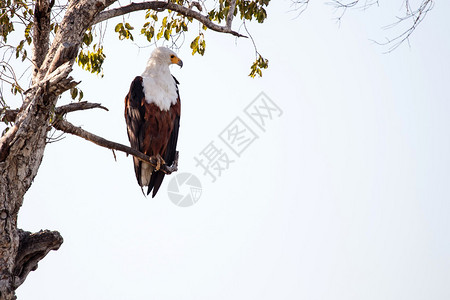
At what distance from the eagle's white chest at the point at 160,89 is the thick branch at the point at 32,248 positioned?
2104 millimetres

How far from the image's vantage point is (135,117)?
6039 millimetres

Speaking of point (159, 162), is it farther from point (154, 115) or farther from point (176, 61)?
point (176, 61)

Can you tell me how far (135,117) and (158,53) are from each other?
2.75 ft

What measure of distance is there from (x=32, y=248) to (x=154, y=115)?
7.25ft

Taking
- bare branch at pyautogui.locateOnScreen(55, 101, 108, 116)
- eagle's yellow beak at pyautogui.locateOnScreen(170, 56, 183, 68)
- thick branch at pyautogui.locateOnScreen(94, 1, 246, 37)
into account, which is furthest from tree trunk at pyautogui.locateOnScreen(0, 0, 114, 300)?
eagle's yellow beak at pyautogui.locateOnScreen(170, 56, 183, 68)

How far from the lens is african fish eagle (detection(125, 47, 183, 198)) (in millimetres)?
5996

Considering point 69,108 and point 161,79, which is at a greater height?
point 161,79

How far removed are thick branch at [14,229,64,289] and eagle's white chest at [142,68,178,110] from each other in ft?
6.90

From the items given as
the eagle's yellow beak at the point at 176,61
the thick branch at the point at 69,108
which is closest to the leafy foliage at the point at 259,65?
the eagle's yellow beak at the point at 176,61

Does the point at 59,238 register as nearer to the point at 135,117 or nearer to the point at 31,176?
the point at 31,176

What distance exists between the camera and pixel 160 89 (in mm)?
6125

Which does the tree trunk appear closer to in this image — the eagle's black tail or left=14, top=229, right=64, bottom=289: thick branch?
left=14, top=229, right=64, bottom=289: thick branch

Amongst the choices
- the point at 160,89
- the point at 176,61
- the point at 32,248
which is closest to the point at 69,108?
the point at 32,248

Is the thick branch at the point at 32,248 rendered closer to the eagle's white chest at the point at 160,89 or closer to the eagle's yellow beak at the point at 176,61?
the eagle's white chest at the point at 160,89
